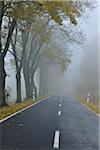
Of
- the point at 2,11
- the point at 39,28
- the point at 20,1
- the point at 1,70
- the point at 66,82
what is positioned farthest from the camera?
the point at 66,82

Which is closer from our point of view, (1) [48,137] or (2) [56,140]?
(2) [56,140]

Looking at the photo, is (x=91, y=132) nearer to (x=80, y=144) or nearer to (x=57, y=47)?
(x=80, y=144)

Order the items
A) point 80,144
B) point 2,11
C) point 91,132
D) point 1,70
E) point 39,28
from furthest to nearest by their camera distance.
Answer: point 39,28
point 1,70
point 2,11
point 91,132
point 80,144

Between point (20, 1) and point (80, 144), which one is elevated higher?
point (20, 1)

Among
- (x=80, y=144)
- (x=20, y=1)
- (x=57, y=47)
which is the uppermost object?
(x=57, y=47)

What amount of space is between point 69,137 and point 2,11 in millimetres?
12231

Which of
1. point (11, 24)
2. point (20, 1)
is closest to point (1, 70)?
point (11, 24)

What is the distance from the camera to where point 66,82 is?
129375mm

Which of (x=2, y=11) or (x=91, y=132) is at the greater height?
(x=2, y=11)

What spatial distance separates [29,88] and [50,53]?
24.2 ft

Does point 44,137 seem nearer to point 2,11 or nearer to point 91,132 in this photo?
point 91,132

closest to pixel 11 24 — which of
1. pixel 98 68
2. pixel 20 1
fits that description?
pixel 20 1

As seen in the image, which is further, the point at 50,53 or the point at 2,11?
the point at 50,53

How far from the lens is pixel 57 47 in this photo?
150 feet
